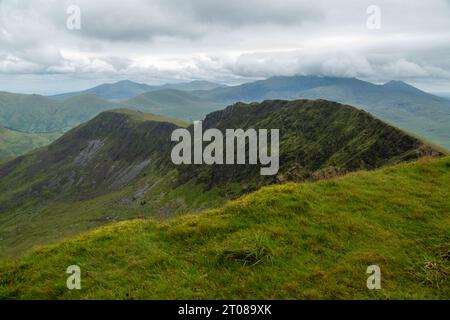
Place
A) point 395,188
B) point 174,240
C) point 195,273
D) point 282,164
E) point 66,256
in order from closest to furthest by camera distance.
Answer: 1. point 195,273
2. point 66,256
3. point 174,240
4. point 395,188
5. point 282,164

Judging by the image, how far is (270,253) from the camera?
15.0 meters

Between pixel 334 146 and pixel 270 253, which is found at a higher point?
pixel 334 146

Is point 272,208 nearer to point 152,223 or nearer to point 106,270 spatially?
point 152,223

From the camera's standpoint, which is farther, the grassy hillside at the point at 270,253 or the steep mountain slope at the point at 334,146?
the steep mountain slope at the point at 334,146

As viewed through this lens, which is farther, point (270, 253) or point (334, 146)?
point (334, 146)

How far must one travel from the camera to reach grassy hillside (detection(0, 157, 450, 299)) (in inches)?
521

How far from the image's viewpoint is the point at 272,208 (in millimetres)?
18766

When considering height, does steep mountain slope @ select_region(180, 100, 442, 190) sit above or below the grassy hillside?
above

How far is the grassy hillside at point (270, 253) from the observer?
43.4 ft

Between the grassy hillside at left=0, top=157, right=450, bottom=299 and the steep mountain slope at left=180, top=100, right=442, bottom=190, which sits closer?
the grassy hillside at left=0, top=157, right=450, bottom=299

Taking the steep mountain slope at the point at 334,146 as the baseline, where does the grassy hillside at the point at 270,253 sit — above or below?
below
